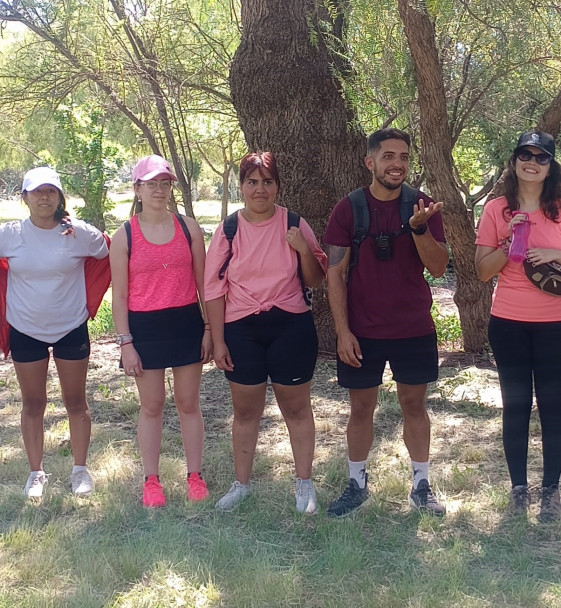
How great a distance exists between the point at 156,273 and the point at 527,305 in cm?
192

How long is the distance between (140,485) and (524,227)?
2.71 metres

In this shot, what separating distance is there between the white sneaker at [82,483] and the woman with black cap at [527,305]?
2.42 metres

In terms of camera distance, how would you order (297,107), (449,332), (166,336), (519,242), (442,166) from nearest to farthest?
(519,242) → (166,336) → (442,166) → (297,107) → (449,332)

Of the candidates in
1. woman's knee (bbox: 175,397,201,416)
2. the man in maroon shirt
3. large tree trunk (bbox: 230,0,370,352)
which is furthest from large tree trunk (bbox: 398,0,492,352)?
woman's knee (bbox: 175,397,201,416)

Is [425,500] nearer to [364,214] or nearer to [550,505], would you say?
[550,505]

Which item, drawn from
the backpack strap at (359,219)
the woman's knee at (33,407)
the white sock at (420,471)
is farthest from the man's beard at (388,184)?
the woman's knee at (33,407)

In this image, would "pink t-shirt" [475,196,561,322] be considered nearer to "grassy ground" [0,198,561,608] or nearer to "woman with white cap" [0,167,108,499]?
"grassy ground" [0,198,561,608]

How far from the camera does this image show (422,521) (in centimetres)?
393

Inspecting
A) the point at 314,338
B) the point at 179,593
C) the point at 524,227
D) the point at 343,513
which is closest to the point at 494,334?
the point at 524,227

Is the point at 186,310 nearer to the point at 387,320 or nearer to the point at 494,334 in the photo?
the point at 387,320

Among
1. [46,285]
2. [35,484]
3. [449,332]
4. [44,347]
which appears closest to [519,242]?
[46,285]

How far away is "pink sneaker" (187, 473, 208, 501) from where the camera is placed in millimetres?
4270

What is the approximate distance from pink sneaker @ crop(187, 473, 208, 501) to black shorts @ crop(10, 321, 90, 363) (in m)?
0.94

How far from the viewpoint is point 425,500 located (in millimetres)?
4102
